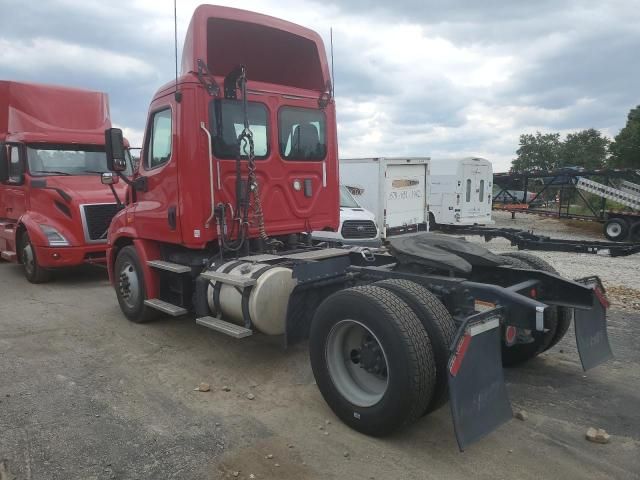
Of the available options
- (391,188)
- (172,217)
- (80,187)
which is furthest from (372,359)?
(391,188)

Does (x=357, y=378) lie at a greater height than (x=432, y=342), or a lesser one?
lesser

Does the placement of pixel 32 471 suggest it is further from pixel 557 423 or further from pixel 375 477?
pixel 557 423

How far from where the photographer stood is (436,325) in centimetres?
355

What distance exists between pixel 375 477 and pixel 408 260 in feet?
6.23

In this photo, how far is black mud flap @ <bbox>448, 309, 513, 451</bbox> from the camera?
3.21m

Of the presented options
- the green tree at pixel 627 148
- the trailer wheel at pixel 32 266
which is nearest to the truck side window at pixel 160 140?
the trailer wheel at pixel 32 266

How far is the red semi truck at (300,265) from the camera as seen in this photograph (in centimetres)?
351

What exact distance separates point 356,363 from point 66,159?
25.7 ft

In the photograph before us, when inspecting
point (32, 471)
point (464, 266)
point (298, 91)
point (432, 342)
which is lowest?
point (32, 471)

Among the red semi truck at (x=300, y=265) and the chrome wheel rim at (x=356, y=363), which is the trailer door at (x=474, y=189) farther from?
the chrome wheel rim at (x=356, y=363)

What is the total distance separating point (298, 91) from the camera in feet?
20.2

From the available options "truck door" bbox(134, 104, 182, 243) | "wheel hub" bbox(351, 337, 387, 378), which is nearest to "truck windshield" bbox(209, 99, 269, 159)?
"truck door" bbox(134, 104, 182, 243)

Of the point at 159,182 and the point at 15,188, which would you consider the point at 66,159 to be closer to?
the point at 15,188

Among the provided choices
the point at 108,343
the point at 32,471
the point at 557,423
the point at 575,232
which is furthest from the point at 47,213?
the point at 575,232
